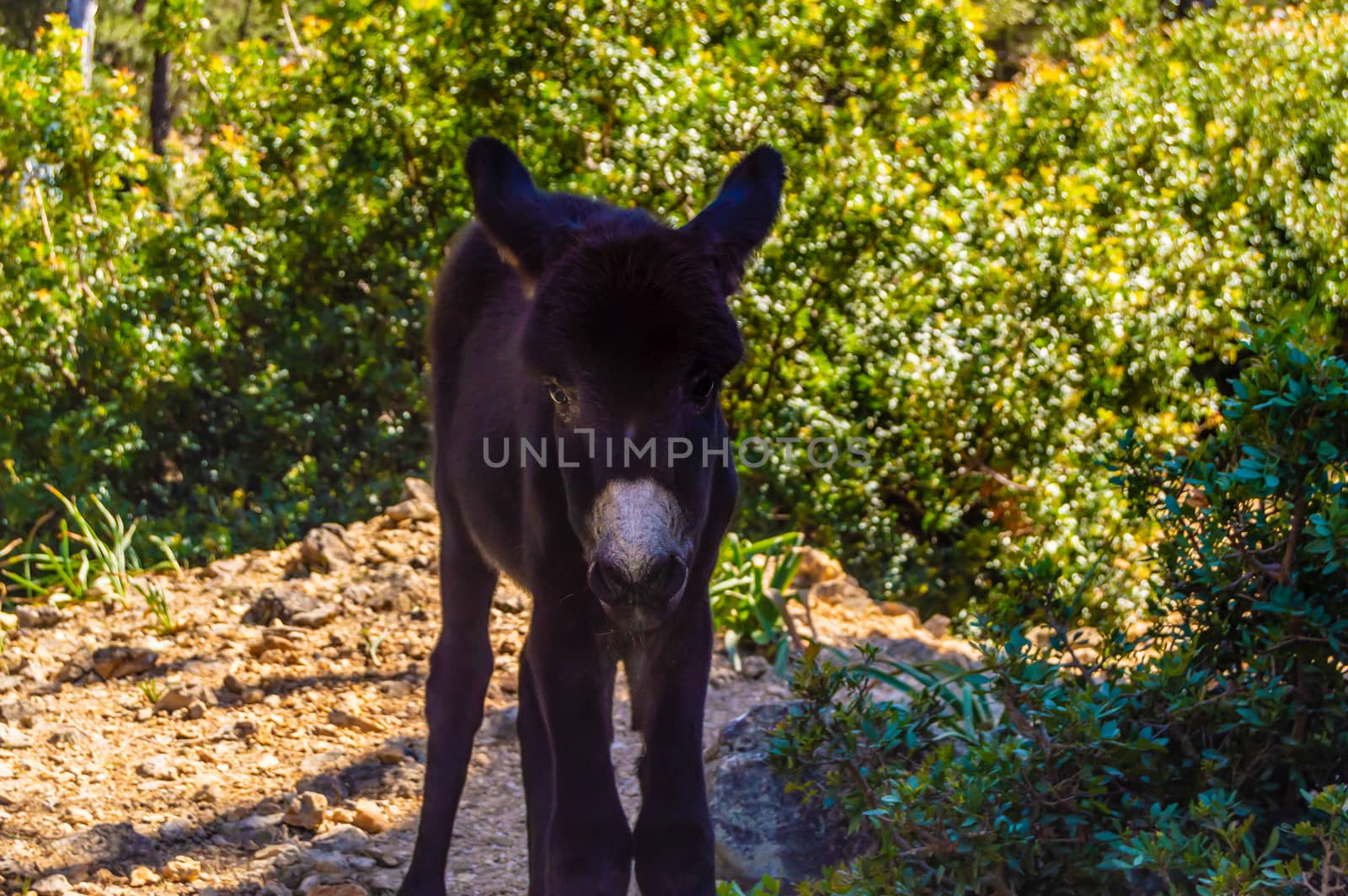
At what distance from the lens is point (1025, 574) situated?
3926 millimetres

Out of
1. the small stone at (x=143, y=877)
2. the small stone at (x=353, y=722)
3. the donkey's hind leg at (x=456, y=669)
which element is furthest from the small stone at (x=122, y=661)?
the donkey's hind leg at (x=456, y=669)

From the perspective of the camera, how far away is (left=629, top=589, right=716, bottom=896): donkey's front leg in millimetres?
3408

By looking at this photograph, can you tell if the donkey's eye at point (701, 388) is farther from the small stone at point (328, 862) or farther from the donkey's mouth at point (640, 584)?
the small stone at point (328, 862)

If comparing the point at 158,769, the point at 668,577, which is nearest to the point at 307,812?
the point at 158,769

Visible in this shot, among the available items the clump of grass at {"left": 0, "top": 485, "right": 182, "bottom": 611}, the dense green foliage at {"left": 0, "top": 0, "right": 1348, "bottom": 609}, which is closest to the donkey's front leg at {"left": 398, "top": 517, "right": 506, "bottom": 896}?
the clump of grass at {"left": 0, "top": 485, "right": 182, "bottom": 611}

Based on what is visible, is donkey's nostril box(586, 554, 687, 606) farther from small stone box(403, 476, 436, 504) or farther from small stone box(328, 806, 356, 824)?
small stone box(403, 476, 436, 504)

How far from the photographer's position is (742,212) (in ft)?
11.2

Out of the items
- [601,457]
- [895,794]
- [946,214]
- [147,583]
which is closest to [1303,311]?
[895,794]

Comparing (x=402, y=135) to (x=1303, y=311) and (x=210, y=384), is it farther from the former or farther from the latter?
(x=1303, y=311)

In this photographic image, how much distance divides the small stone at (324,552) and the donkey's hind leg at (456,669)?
9.32 feet

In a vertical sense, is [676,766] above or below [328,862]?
above

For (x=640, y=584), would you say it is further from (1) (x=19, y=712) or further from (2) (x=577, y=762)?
(1) (x=19, y=712)

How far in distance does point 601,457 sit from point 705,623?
30.6 inches

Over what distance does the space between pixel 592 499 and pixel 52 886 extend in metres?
2.39
